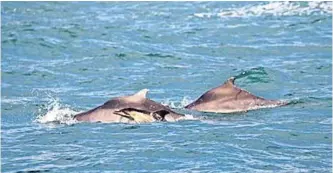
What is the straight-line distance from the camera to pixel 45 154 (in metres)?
12.1

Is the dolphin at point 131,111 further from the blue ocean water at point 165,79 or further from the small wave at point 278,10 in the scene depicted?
the small wave at point 278,10

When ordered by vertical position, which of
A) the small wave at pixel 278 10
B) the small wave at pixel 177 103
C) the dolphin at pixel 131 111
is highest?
the small wave at pixel 278 10

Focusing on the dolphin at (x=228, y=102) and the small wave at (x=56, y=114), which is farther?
the dolphin at (x=228, y=102)

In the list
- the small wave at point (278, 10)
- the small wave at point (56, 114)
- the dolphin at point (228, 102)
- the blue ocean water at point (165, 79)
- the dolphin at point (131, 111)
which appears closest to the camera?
the blue ocean water at point (165, 79)

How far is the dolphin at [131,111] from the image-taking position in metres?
13.5

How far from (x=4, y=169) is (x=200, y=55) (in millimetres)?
11983

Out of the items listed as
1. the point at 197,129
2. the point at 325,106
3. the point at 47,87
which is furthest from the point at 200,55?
the point at 197,129

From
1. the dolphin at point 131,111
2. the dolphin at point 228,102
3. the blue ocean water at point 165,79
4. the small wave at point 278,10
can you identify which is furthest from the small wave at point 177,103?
the small wave at point 278,10

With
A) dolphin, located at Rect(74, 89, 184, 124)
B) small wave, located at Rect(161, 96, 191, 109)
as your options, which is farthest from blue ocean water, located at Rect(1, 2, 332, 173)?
dolphin, located at Rect(74, 89, 184, 124)

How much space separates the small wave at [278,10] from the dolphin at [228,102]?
562 inches

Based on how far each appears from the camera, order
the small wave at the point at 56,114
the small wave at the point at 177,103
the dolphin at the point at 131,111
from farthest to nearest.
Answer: the small wave at the point at 177,103
the small wave at the point at 56,114
the dolphin at the point at 131,111

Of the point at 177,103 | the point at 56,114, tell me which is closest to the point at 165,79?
the point at 177,103

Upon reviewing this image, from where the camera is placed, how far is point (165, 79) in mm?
19188

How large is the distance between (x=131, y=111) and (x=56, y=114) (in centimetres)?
181
